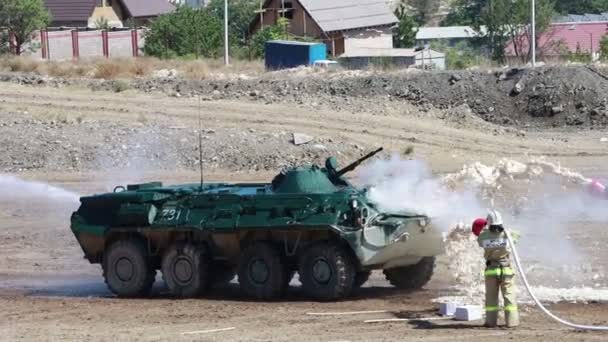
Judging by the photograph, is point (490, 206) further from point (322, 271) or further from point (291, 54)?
point (291, 54)

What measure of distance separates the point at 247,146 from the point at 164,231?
14.8m

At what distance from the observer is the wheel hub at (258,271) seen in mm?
18969

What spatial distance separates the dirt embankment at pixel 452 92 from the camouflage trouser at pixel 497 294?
21648 mm

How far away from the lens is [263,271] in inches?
748

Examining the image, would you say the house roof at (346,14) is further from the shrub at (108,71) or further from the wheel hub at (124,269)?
the wheel hub at (124,269)

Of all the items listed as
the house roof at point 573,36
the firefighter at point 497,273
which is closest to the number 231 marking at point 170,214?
the firefighter at point 497,273

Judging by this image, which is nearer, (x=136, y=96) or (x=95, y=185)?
(x=95, y=185)

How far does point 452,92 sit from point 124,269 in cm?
2048

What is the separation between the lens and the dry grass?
46469 mm

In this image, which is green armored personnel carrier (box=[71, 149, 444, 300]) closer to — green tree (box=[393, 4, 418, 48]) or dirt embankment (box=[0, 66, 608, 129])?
dirt embankment (box=[0, 66, 608, 129])

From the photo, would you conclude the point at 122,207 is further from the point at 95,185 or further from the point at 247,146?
the point at 247,146

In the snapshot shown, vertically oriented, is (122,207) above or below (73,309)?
above

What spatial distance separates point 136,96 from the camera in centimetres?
4175

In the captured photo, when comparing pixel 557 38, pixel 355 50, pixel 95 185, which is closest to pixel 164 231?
pixel 95 185
